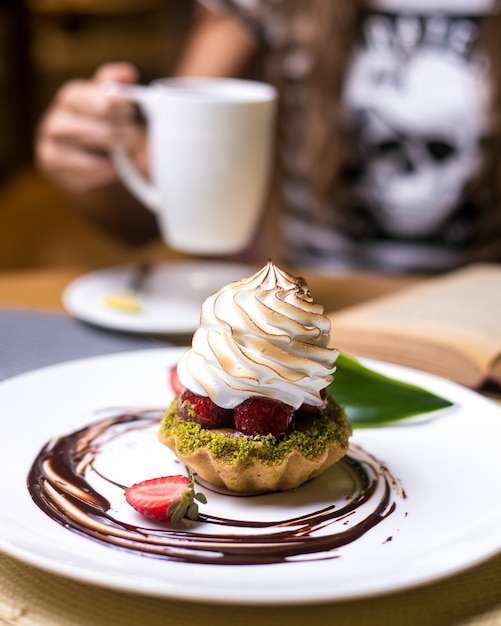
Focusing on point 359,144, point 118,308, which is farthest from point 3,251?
point 118,308

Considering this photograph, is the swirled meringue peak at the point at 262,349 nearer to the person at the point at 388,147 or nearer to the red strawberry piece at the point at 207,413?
the red strawberry piece at the point at 207,413

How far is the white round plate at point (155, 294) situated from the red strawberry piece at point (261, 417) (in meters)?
0.48

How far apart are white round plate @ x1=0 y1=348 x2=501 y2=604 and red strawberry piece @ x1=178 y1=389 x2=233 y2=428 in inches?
2.6

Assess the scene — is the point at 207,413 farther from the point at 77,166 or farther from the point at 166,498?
the point at 77,166

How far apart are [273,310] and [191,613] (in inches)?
11.2

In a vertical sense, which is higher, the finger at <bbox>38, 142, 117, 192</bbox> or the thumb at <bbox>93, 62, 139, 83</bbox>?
the thumb at <bbox>93, 62, 139, 83</bbox>

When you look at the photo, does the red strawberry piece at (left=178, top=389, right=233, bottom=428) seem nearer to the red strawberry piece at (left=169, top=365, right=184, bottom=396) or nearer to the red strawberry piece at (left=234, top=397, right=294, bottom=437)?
the red strawberry piece at (left=234, top=397, right=294, bottom=437)

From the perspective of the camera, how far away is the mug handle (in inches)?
56.9

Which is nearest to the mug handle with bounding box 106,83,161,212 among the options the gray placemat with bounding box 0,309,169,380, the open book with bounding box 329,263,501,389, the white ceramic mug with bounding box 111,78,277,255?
the white ceramic mug with bounding box 111,78,277,255

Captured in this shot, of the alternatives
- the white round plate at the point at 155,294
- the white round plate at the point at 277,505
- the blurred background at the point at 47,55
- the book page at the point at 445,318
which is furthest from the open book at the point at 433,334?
the blurred background at the point at 47,55

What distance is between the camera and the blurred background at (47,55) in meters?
5.09

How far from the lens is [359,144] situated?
1951mm

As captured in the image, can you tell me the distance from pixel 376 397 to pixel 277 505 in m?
0.24

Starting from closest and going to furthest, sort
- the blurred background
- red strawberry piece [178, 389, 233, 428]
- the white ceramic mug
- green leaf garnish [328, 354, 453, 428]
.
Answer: red strawberry piece [178, 389, 233, 428] → green leaf garnish [328, 354, 453, 428] → the white ceramic mug → the blurred background
